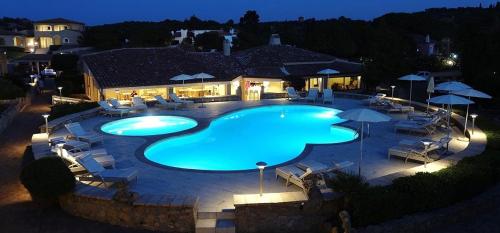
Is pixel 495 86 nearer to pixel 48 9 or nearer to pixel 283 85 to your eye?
pixel 283 85

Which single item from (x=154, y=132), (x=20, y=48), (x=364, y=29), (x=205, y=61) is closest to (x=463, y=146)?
(x=154, y=132)

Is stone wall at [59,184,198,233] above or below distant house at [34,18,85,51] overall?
below

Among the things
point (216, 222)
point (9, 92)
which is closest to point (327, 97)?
point (216, 222)

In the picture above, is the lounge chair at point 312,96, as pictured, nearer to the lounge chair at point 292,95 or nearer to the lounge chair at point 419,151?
the lounge chair at point 292,95

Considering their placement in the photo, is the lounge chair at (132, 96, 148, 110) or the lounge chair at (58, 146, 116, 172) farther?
the lounge chair at (132, 96, 148, 110)

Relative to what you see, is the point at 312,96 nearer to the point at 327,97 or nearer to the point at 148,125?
the point at 327,97

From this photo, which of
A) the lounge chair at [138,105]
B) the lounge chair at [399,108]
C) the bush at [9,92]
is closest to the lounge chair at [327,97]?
the lounge chair at [399,108]

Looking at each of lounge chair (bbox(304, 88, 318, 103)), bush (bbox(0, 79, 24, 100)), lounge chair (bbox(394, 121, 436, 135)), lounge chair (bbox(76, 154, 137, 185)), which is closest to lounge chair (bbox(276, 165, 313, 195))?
lounge chair (bbox(76, 154, 137, 185))

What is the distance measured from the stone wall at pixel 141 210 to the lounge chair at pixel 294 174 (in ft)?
8.47

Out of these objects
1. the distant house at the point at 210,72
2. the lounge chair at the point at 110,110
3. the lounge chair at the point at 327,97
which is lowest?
the lounge chair at the point at 110,110

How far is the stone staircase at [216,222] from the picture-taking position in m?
7.54

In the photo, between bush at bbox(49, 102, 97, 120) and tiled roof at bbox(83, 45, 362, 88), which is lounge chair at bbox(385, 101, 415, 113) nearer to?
tiled roof at bbox(83, 45, 362, 88)

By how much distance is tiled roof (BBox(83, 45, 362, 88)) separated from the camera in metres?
24.7

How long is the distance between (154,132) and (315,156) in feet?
23.5
